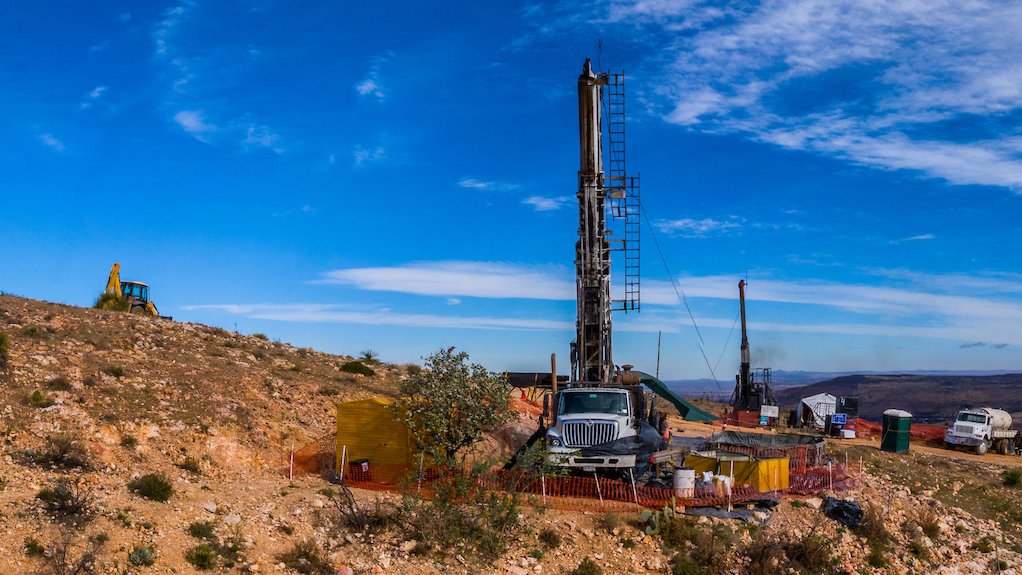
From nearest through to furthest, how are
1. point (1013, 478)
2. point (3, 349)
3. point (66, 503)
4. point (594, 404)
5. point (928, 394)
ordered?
point (66, 503)
point (594, 404)
point (3, 349)
point (1013, 478)
point (928, 394)

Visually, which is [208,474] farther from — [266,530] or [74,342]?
[74,342]

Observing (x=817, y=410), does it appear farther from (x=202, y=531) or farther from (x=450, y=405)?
(x=202, y=531)

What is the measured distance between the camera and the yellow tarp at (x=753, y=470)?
19.8 metres

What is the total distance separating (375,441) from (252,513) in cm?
497

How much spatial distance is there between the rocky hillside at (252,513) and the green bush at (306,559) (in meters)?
0.04

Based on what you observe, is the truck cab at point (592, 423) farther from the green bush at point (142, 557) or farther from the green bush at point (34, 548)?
the green bush at point (34, 548)

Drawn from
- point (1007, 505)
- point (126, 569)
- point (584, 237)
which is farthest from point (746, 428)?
point (126, 569)

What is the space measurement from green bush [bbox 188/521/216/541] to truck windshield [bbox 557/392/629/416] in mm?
9361

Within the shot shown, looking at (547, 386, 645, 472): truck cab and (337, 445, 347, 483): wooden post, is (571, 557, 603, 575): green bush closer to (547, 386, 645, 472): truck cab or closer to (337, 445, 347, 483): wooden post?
(547, 386, 645, 472): truck cab

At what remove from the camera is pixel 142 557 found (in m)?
13.9

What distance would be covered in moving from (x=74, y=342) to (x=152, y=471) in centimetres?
1076

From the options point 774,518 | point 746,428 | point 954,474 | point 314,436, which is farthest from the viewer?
point 746,428

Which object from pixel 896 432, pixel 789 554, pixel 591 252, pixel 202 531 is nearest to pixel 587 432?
pixel 789 554

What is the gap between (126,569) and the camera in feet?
44.6
